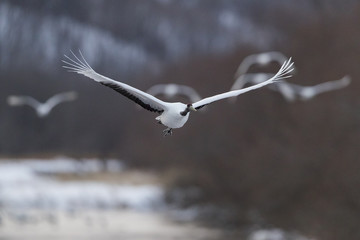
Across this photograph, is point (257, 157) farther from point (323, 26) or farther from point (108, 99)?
point (108, 99)

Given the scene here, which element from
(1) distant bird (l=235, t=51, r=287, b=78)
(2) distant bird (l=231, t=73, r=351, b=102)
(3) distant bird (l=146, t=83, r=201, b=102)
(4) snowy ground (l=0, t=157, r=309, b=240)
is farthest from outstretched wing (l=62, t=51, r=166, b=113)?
(4) snowy ground (l=0, t=157, r=309, b=240)

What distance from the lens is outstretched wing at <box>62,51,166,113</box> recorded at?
45.9ft

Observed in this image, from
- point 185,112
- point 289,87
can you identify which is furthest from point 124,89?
point 289,87

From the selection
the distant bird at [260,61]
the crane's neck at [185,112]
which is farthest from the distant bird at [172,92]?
the crane's neck at [185,112]

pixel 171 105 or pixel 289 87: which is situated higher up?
pixel 289 87

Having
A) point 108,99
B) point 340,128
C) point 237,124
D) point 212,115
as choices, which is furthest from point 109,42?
point 340,128

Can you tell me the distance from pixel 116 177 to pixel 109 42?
49.6ft

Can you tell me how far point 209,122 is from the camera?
50.8 meters

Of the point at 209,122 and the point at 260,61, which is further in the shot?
the point at 209,122

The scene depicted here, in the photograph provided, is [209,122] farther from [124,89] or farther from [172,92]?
[124,89]

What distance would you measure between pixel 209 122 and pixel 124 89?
3632 cm

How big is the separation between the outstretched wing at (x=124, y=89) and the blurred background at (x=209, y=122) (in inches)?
511

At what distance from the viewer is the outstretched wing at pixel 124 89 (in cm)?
1398

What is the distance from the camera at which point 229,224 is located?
134 ft
